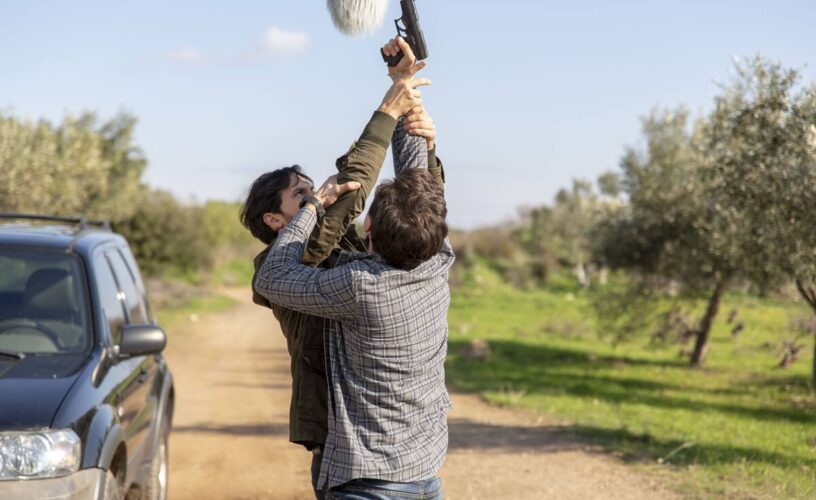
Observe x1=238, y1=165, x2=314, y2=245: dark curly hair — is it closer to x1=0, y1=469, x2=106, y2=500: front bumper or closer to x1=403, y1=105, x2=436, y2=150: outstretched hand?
x1=403, y1=105, x2=436, y2=150: outstretched hand

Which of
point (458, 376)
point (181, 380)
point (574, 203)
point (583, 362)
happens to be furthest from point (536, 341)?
point (574, 203)

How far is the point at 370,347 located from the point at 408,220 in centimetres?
41

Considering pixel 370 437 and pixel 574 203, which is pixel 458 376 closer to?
pixel 370 437

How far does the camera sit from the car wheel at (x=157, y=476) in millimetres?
5746

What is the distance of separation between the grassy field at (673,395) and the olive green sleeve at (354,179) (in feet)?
17.9

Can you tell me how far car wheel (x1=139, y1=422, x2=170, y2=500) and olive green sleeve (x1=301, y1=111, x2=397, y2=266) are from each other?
11.3ft

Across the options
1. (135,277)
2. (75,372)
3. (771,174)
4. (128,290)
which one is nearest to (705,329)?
(771,174)

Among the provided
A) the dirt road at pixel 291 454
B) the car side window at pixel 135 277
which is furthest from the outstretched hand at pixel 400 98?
the dirt road at pixel 291 454

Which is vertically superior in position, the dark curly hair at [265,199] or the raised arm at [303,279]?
the dark curly hair at [265,199]

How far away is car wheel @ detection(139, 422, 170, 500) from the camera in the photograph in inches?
226

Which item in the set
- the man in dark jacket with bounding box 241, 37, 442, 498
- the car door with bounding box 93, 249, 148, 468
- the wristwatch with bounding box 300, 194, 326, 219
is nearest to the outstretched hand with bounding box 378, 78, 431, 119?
the man in dark jacket with bounding box 241, 37, 442, 498

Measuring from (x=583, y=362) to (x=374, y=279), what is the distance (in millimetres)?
16042

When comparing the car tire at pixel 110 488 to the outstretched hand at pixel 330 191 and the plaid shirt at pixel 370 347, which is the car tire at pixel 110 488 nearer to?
the plaid shirt at pixel 370 347

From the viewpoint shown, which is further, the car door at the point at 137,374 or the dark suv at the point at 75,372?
the car door at the point at 137,374
